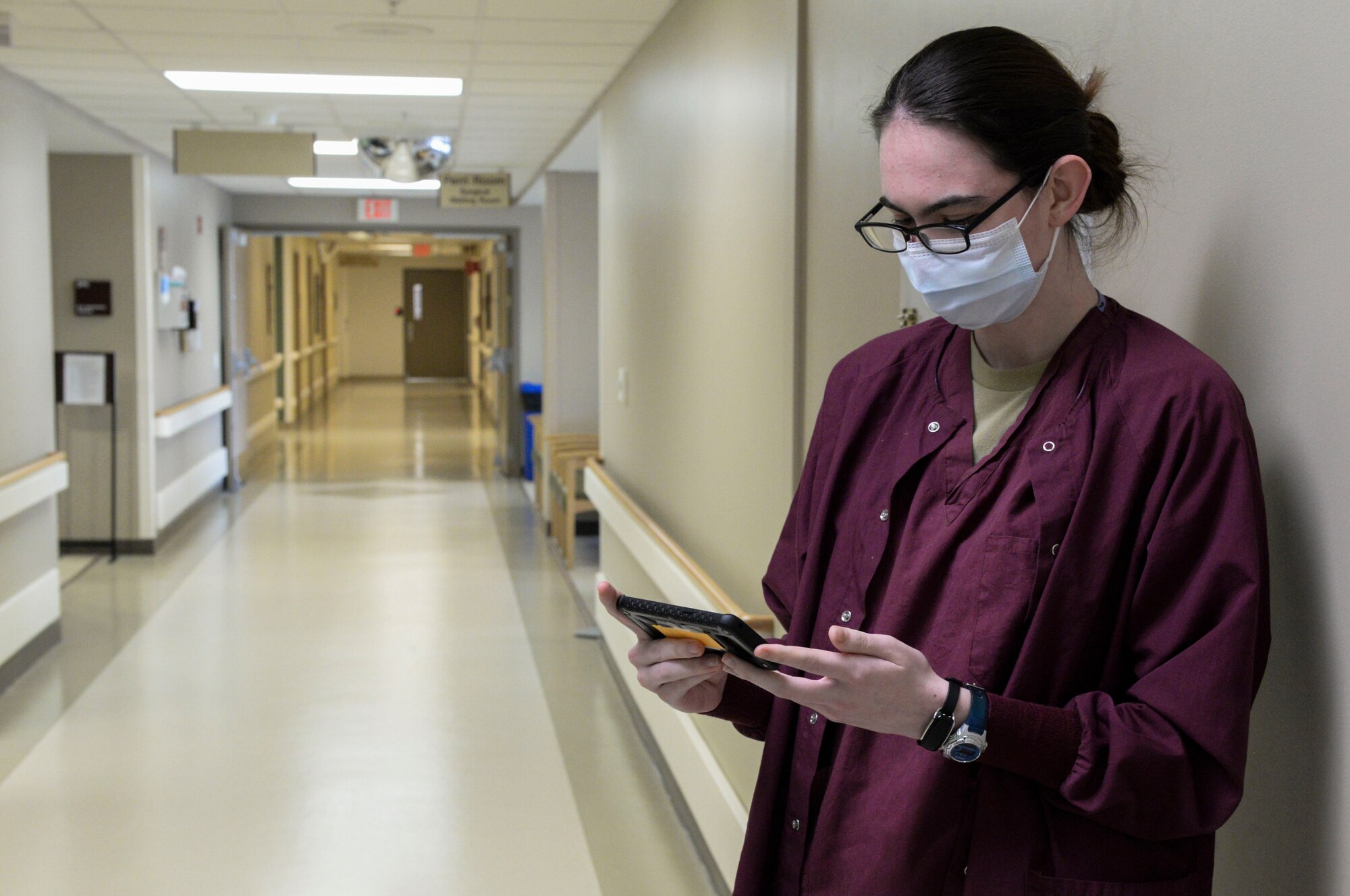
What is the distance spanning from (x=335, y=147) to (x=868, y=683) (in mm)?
8165

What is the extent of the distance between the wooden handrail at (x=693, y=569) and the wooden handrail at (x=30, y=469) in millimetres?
2691

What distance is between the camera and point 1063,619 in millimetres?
1207

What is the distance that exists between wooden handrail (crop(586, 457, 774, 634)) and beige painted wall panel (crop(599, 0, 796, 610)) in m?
0.05

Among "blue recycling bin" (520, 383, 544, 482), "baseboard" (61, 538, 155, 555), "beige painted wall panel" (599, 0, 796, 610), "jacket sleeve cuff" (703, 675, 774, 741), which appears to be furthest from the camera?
"blue recycling bin" (520, 383, 544, 482)

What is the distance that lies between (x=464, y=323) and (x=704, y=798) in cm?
2770

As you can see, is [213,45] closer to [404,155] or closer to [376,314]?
[404,155]

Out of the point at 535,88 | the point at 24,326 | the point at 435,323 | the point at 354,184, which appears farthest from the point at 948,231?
the point at 435,323

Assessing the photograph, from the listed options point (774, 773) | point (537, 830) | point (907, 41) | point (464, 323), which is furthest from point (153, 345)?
point (464, 323)

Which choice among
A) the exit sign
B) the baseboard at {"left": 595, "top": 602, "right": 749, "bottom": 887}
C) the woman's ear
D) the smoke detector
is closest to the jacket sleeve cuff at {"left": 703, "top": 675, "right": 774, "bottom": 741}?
the woman's ear

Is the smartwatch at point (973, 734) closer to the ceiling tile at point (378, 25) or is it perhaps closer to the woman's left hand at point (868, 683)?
the woman's left hand at point (868, 683)

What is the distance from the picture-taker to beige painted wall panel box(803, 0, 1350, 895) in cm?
125

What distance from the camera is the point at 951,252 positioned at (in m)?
1.30

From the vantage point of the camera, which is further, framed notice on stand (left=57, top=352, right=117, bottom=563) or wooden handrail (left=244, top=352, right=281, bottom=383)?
wooden handrail (left=244, top=352, right=281, bottom=383)

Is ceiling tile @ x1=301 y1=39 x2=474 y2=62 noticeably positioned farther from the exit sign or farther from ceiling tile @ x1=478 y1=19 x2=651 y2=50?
the exit sign
